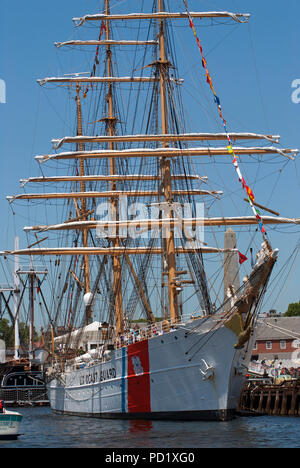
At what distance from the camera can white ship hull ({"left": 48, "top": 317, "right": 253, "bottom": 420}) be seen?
38000 mm

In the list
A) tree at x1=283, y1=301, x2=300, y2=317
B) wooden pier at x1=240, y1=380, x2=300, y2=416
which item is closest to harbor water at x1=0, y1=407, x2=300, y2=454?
wooden pier at x1=240, y1=380, x2=300, y2=416

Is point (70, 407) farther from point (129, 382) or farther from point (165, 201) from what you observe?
point (165, 201)

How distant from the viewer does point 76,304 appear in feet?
210

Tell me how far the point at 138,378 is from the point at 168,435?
9.00 m

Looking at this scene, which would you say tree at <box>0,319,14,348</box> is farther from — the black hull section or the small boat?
the small boat

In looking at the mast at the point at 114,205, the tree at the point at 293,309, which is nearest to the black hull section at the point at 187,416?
the mast at the point at 114,205

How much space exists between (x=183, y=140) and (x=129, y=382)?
13832mm

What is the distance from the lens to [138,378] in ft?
139

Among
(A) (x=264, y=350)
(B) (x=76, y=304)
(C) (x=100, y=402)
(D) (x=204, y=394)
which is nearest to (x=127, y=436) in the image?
(D) (x=204, y=394)

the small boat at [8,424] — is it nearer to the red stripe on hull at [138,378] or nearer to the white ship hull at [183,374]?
the white ship hull at [183,374]

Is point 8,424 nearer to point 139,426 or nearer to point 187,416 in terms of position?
point 139,426

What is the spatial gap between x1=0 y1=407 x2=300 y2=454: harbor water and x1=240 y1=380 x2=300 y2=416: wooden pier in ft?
7.34

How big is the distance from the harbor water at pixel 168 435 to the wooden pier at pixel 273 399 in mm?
2237

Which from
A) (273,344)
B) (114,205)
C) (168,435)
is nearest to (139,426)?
(168,435)
